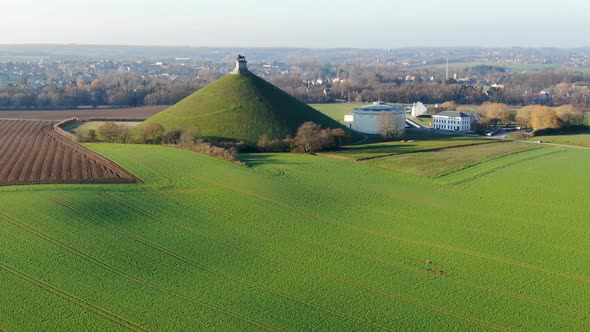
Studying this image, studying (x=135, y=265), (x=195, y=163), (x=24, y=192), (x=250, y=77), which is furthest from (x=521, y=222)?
(x=250, y=77)

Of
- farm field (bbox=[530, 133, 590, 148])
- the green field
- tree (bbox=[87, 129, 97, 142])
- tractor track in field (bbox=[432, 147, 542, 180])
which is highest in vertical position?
tree (bbox=[87, 129, 97, 142])

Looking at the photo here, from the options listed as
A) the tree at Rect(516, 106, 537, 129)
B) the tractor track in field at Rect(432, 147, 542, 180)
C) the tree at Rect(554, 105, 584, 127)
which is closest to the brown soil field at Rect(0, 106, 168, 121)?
the tractor track in field at Rect(432, 147, 542, 180)

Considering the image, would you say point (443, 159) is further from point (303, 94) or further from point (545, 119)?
point (303, 94)

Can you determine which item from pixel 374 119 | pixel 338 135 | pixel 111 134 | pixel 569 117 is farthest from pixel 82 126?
pixel 569 117

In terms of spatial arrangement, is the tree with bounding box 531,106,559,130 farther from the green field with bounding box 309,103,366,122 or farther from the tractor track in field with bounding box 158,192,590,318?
the tractor track in field with bounding box 158,192,590,318

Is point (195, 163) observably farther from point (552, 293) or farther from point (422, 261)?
point (552, 293)

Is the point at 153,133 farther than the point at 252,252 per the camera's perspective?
Yes

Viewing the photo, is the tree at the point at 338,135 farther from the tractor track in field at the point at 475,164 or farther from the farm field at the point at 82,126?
the farm field at the point at 82,126

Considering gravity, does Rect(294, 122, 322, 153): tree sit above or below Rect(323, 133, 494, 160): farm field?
above
